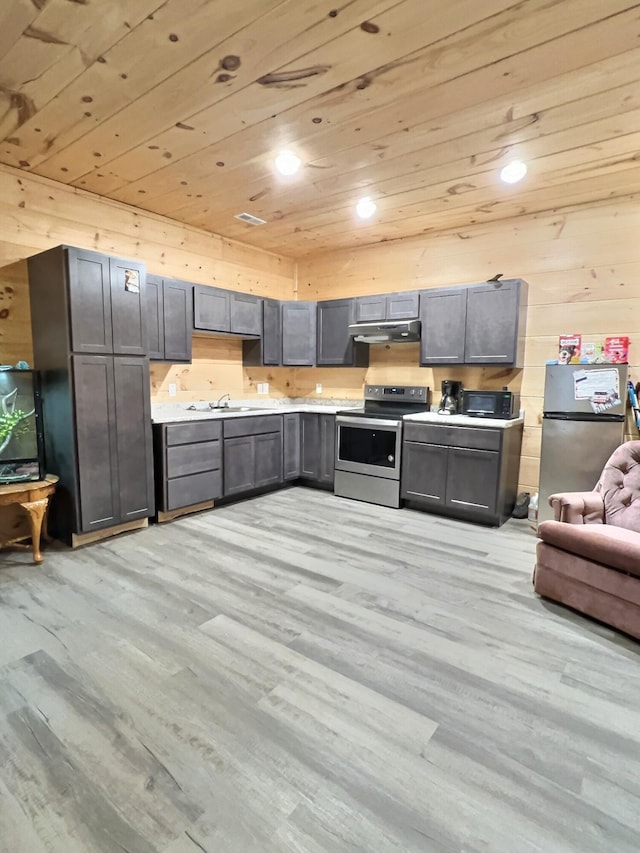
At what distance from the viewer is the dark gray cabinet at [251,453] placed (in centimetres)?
422

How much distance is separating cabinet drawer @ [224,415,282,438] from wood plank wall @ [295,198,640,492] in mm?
1195

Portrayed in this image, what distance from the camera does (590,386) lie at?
3352mm

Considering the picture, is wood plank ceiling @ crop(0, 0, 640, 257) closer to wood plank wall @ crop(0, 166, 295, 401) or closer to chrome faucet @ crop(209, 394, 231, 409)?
wood plank wall @ crop(0, 166, 295, 401)

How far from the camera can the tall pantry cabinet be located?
9.99 ft

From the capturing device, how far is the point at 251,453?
4.43 m

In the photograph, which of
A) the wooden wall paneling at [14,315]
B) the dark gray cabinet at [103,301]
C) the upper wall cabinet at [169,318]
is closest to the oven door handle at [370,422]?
the upper wall cabinet at [169,318]

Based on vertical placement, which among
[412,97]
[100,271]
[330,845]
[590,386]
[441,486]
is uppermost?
[412,97]

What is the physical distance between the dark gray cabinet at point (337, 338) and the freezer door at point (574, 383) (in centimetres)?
199

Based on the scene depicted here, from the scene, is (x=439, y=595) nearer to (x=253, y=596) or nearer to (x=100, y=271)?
(x=253, y=596)

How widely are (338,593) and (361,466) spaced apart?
201 centimetres

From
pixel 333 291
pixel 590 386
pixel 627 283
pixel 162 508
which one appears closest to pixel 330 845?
pixel 162 508

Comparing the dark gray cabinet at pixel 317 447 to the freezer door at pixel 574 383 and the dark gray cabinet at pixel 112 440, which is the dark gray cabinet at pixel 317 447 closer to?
the dark gray cabinet at pixel 112 440

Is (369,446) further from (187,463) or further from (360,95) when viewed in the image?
(360,95)

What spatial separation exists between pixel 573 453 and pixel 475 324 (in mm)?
1386
